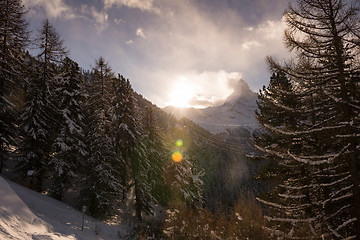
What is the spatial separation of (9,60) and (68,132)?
789 centimetres

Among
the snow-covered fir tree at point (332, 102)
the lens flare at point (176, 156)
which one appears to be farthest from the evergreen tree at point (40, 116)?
the snow-covered fir tree at point (332, 102)

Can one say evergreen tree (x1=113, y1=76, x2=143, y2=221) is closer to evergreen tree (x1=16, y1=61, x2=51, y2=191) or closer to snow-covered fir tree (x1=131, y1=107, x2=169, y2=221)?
snow-covered fir tree (x1=131, y1=107, x2=169, y2=221)

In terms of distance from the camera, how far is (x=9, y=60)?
17.5 meters

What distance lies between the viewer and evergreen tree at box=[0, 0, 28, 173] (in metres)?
16.3

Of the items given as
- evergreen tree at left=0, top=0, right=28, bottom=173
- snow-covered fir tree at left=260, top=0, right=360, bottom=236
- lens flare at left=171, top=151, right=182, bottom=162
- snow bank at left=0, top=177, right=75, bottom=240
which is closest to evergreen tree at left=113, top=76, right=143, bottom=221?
lens flare at left=171, top=151, right=182, bottom=162

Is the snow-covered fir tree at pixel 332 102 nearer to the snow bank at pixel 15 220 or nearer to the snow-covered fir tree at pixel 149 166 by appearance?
the snow bank at pixel 15 220

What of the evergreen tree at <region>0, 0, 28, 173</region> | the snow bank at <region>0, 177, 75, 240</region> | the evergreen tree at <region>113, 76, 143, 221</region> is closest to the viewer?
the snow bank at <region>0, 177, 75, 240</region>

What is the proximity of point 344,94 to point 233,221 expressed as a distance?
22.6 ft

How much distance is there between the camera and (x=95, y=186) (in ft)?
57.3

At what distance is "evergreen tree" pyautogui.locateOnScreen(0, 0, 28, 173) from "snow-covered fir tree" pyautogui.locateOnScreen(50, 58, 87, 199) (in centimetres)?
327

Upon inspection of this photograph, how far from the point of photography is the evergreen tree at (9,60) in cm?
1633

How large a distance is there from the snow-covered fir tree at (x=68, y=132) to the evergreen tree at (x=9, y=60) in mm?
3272

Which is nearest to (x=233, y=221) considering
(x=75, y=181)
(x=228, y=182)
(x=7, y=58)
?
(x=75, y=181)

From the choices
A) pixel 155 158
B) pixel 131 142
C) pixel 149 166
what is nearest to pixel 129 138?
pixel 131 142
